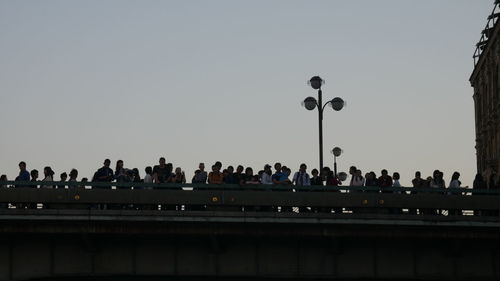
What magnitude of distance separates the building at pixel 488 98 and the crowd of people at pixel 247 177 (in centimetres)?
2757

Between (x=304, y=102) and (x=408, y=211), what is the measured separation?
561 cm

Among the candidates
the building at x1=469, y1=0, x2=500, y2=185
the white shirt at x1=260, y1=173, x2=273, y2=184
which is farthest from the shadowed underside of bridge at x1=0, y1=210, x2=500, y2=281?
the building at x1=469, y1=0, x2=500, y2=185

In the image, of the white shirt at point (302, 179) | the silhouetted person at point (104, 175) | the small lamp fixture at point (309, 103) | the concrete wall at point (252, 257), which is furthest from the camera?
the small lamp fixture at point (309, 103)

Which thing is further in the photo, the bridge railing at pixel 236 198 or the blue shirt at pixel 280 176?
the blue shirt at pixel 280 176

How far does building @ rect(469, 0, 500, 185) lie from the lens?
60531 mm

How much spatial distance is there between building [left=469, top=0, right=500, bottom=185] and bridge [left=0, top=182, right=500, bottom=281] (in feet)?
92.6

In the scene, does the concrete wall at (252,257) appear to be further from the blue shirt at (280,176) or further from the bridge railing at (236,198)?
the blue shirt at (280,176)

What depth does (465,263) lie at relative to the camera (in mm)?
29000

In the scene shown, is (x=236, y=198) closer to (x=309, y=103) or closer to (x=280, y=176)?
(x=280, y=176)

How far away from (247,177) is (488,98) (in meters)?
39.9

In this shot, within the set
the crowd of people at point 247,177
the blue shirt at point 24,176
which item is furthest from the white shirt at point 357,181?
the blue shirt at point 24,176

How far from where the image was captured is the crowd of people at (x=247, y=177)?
28.7m

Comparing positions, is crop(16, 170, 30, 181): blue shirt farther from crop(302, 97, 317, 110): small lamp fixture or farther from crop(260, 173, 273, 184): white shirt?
crop(302, 97, 317, 110): small lamp fixture

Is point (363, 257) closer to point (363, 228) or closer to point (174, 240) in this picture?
point (363, 228)
